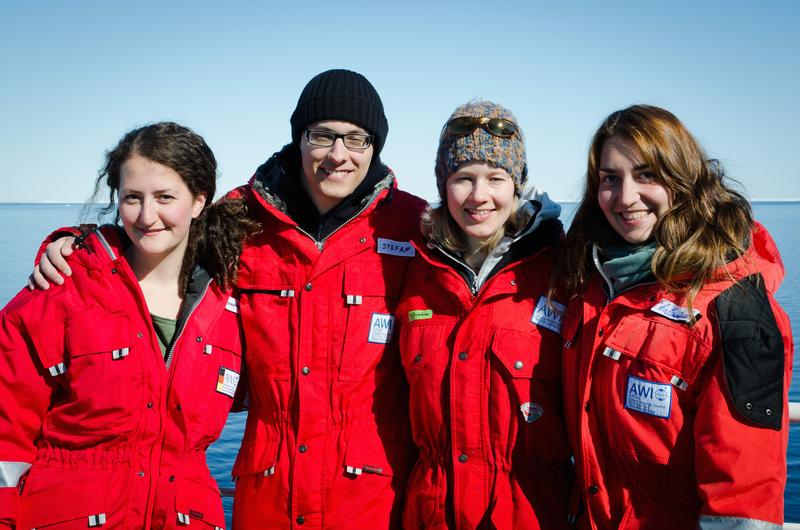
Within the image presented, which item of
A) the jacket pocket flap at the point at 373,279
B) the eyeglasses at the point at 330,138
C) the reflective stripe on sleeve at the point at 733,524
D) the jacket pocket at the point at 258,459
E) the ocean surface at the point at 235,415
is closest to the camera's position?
the reflective stripe on sleeve at the point at 733,524

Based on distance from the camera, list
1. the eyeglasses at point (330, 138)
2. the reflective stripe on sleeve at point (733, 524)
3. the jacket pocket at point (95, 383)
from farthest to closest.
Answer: the eyeglasses at point (330, 138) → the jacket pocket at point (95, 383) → the reflective stripe on sleeve at point (733, 524)

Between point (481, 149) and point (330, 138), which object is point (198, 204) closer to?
point (330, 138)

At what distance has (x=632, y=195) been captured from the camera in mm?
2494

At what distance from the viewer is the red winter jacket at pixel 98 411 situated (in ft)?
8.36

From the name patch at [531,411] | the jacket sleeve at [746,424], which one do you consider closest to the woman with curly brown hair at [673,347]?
the jacket sleeve at [746,424]

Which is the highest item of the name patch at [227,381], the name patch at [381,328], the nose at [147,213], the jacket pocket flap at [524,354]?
the nose at [147,213]

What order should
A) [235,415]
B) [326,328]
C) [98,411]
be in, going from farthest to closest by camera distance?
[235,415]
[326,328]
[98,411]

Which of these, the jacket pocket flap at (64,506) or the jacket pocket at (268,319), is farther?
the jacket pocket at (268,319)

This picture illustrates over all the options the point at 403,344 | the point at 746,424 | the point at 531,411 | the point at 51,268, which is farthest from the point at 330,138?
the point at 746,424

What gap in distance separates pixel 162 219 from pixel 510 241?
152cm

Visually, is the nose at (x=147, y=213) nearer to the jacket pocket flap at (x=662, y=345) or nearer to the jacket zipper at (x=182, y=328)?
the jacket zipper at (x=182, y=328)

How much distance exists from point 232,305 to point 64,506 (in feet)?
3.45

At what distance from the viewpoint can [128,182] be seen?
9.26ft

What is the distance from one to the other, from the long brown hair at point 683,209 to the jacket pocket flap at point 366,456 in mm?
1097
